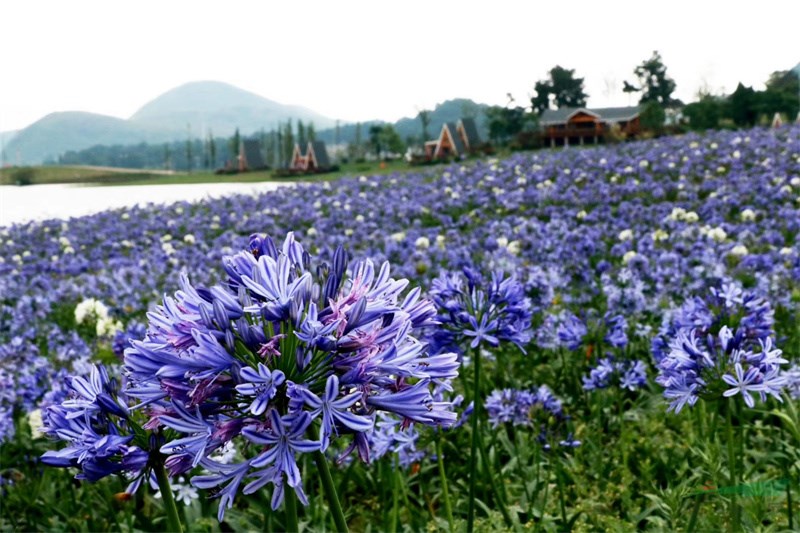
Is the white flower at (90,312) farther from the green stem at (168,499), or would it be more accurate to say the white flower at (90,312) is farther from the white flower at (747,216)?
the white flower at (747,216)

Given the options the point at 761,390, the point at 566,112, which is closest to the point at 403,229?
the point at 761,390

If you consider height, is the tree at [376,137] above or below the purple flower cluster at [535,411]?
above

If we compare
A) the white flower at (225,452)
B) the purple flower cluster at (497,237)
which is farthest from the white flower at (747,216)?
the white flower at (225,452)

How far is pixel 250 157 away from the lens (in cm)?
8250

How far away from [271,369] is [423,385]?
0.31 metres

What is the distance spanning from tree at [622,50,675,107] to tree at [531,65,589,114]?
4658 mm

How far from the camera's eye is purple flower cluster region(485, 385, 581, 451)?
3596 millimetres

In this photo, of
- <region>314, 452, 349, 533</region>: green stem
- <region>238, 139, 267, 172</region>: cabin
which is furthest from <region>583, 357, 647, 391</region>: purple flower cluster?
<region>238, 139, 267, 172</region>: cabin

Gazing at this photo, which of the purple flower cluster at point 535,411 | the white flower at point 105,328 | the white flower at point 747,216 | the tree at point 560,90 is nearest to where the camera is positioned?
the purple flower cluster at point 535,411

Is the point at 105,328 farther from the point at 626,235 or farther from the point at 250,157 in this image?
the point at 250,157

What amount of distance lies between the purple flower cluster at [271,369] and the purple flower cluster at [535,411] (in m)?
2.29

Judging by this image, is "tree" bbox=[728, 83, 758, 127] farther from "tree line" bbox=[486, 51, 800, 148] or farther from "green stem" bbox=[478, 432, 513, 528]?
"green stem" bbox=[478, 432, 513, 528]

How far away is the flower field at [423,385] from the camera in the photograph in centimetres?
133

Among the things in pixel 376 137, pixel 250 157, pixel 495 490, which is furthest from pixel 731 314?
pixel 250 157
